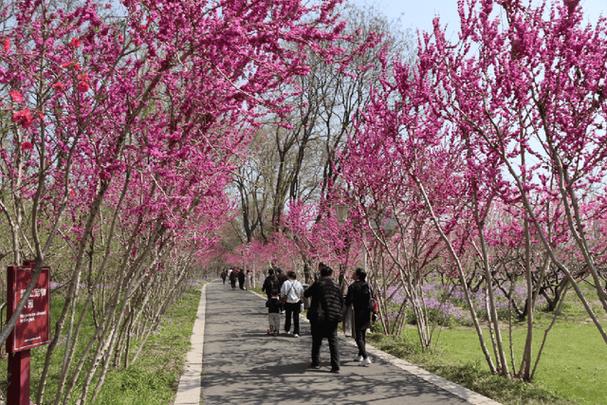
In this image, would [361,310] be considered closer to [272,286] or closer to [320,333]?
[320,333]

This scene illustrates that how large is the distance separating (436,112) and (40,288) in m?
5.08

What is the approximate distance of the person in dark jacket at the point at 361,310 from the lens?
8867mm

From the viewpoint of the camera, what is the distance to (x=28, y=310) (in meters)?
4.30

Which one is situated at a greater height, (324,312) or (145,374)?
(324,312)

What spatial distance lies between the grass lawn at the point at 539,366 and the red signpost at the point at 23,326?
523 cm

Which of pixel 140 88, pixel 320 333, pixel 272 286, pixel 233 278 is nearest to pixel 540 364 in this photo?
pixel 320 333

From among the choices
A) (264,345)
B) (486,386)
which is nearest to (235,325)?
(264,345)

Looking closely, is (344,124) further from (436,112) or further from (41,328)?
(41,328)

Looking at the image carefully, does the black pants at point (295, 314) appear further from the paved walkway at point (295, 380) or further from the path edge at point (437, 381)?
the path edge at point (437, 381)

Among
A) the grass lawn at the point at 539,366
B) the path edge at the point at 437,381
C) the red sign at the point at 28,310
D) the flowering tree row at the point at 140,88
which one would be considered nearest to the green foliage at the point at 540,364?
the grass lawn at the point at 539,366

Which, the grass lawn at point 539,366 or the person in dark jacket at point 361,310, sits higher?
the person in dark jacket at point 361,310

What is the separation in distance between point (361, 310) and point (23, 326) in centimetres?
590

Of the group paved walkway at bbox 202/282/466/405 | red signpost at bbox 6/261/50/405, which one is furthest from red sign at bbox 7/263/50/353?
paved walkway at bbox 202/282/466/405

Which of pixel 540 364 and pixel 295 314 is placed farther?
pixel 295 314
